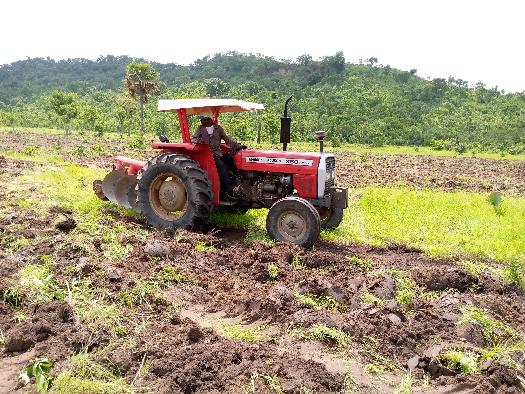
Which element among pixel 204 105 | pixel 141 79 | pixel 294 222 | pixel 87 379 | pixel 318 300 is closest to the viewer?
pixel 87 379

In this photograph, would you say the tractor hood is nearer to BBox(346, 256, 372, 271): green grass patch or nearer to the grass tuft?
BBox(346, 256, 372, 271): green grass patch

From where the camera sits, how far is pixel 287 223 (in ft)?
23.8

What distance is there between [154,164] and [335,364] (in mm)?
4960

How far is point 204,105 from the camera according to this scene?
7.50m

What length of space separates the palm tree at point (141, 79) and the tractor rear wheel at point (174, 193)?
29660 millimetres

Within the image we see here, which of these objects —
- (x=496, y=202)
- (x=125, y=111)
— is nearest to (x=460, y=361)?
(x=496, y=202)

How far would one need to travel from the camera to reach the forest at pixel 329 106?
149ft

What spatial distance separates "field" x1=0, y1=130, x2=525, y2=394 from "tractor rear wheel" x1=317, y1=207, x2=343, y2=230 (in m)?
0.22

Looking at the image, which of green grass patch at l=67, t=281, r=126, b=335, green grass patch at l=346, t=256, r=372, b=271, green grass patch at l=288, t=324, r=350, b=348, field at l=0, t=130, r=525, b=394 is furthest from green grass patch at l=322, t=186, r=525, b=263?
green grass patch at l=67, t=281, r=126, b=335

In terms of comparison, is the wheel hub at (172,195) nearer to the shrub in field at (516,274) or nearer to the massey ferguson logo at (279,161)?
the massey ferguson logo at (279,161)

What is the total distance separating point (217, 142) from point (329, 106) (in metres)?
51.3

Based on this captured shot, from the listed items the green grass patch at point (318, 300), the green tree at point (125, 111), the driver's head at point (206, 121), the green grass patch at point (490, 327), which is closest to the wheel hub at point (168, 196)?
the driver's head at point (206, 121)

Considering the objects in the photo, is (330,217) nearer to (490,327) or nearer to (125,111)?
(490,327)

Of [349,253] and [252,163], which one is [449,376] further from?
[252,163]
